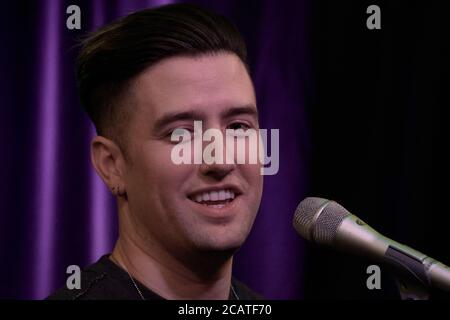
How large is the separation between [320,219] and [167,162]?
0.43m

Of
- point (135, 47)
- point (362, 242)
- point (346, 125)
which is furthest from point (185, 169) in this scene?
point (346, 125)

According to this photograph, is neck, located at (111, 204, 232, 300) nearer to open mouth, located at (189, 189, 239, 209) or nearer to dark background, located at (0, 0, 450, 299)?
open mouth, located at (189, 189, 239, 209)

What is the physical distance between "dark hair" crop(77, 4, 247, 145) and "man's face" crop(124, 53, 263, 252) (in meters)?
0.03

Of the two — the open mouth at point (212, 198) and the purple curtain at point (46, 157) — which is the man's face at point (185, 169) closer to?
the open mouth at point (212, 198)

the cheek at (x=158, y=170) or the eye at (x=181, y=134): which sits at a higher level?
the eye at (x=181, y=134)

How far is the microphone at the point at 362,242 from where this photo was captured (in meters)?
1.13

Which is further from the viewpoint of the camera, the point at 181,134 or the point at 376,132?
the point at 376,132

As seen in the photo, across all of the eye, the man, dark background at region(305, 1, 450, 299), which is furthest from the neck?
dark background at region(305, 1, 450, 299)

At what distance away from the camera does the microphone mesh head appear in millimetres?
Result: 1247

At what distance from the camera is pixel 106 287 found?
154cm

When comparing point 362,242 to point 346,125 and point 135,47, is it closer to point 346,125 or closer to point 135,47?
point 135,47

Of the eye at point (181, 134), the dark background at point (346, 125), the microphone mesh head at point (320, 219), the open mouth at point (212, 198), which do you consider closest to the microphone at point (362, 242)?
the microphone mesh head at point (320, 219)

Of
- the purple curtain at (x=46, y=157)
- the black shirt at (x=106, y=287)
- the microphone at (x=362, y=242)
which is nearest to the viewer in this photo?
the microphone at (x=362, y=242)

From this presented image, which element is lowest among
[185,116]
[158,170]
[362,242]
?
[362,242]
